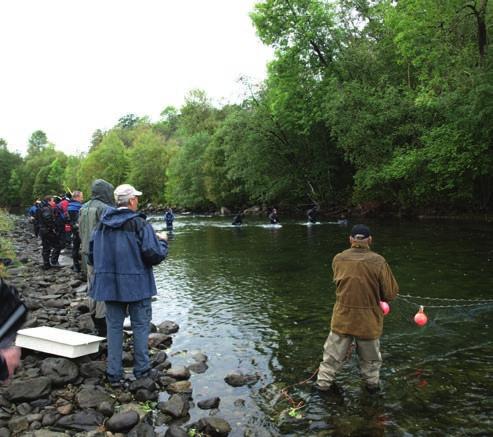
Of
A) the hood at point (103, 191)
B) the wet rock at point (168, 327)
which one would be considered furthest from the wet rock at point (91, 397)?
the wet rock at point (168, 327)

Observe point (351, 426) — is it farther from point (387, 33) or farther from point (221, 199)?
point (221, 199)

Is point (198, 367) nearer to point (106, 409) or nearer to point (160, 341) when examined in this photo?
point (160, 341)

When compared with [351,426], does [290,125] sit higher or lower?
higher

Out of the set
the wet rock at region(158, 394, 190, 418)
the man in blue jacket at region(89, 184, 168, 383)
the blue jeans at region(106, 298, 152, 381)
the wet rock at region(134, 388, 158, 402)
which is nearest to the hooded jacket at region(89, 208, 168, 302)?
the man in blue jacket at region(89, 184, 168, 383)

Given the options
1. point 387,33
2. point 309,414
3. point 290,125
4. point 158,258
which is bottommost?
point 309,414

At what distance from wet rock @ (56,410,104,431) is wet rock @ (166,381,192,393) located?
3.81ft

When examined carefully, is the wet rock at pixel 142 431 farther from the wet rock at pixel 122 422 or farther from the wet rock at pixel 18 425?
the wet rock at pixel 18 425

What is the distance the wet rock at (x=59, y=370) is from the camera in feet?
19.5

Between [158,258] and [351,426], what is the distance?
3.01m

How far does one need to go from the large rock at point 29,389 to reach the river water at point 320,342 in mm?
1888

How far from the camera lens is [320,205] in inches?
1725

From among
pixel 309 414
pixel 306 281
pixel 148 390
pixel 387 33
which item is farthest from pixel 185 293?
pixel 387 33

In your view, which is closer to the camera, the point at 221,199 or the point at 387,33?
the point at 387,33

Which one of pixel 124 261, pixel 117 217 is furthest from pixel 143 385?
pixel 117 217
